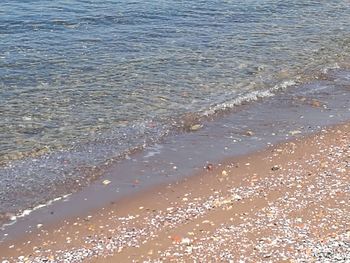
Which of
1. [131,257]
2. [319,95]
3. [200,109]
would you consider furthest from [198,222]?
[319,95]

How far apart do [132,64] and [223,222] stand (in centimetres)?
1064

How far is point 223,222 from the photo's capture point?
10203 millimetres

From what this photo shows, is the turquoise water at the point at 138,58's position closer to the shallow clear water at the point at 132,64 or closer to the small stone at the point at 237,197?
the shallow clear water at the point at 132,64

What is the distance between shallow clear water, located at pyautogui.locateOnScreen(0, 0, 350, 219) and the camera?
14461 mm

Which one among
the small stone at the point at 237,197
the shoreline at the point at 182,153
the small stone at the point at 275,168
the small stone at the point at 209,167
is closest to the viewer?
the small stone at the point at 237,197

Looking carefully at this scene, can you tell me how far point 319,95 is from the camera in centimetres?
1728

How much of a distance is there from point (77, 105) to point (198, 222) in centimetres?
730

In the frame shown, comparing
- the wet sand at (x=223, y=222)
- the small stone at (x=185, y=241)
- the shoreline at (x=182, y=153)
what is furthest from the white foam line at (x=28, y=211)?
the small stone at (x=185, y=241)

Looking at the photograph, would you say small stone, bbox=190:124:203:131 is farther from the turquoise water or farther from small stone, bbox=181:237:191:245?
small stone, bbox=181:237:191:245

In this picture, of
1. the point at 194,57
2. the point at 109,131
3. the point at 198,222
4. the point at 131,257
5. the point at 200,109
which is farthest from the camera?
the point at 194,57

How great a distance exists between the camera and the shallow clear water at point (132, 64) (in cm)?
1446

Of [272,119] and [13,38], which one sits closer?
[272,119]

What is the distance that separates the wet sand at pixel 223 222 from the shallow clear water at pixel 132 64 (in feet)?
7.30

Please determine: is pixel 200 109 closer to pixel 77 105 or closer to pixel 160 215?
pixel 77 105
